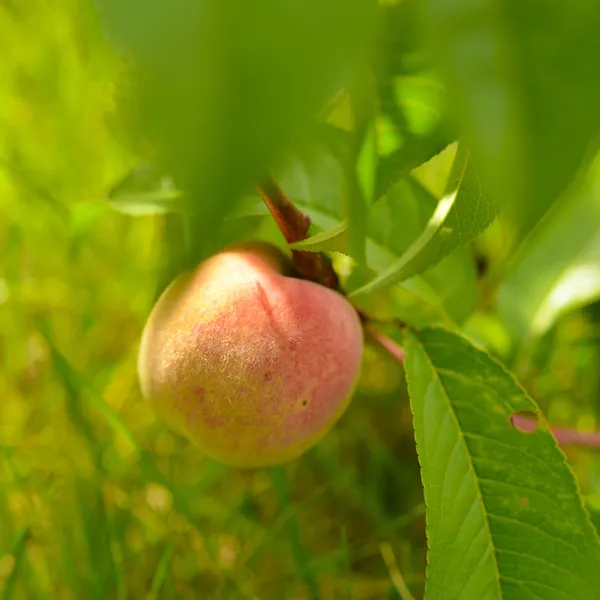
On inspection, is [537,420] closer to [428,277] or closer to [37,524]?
[428,277]

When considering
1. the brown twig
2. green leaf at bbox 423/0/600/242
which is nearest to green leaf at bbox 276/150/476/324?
the brown twig

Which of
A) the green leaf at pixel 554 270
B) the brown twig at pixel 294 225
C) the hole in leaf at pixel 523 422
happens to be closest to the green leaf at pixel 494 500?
the hole in leaf at pixel 523 422

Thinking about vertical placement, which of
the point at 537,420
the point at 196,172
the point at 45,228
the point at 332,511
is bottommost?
the point at 332,511

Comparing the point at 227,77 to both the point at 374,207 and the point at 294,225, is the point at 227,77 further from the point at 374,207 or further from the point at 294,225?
the point at 374,207

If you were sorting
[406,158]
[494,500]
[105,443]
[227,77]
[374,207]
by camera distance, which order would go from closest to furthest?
[227,77]
[406,158]
[494,500]
[374,207]
[105,443]

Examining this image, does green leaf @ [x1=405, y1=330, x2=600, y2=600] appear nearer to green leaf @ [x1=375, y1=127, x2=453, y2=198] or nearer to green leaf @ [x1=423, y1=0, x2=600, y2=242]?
green leaf @ [x1=375, y1=127, x2=453, y2=198]

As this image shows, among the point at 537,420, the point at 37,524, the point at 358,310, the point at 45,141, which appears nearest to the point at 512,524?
the point at 537,420

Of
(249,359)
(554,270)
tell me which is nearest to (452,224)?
(249,359)
